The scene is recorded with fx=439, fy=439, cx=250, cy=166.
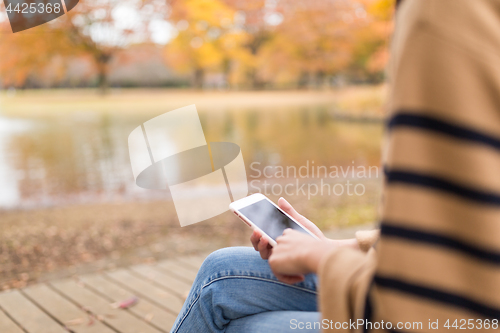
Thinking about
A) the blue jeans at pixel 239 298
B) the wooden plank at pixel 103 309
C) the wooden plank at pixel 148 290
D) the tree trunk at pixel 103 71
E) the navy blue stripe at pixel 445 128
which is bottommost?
the tree trunk at pixel 103 71

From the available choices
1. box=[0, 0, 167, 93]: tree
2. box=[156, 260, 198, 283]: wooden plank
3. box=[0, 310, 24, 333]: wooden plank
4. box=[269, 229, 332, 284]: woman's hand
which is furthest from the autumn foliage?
box=[269, 229, 332, 284]: woman's hand

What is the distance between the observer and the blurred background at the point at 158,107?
3.35 meters

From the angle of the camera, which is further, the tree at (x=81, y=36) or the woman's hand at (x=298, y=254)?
the tree at (x=81, y=36)

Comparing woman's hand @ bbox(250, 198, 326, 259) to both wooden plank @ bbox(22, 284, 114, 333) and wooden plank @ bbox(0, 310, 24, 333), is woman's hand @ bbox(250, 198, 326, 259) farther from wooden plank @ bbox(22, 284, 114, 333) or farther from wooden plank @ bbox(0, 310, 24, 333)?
wooden plank @ bbox(0, 310, 24, 333)

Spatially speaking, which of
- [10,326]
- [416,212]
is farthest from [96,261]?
[416,212]

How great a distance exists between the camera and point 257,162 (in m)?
7.92

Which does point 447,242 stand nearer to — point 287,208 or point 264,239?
point 264,239

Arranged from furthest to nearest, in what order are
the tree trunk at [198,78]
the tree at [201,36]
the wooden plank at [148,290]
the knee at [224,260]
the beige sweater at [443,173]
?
the tree trunk at [198,78] < the tree at [201,36] < the wooden plank at [148,290] < the knee at [224,260] < the beige sweater at [443,173]

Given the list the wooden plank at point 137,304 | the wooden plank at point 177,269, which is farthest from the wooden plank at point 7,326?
the wooden plank at point 177,269

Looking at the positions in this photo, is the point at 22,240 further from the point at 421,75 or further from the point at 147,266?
the point at 421,75

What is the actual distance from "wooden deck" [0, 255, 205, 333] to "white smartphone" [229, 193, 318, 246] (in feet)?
3.22

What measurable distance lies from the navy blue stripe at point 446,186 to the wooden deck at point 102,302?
4.98 ft

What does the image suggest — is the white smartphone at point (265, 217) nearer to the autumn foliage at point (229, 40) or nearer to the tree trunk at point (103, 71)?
the autumn foliage at point (229, 40)

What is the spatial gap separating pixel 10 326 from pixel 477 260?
1.86 m
